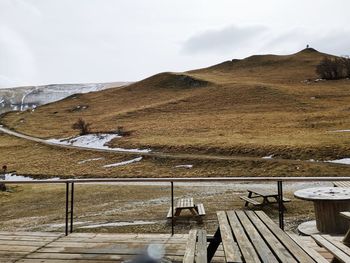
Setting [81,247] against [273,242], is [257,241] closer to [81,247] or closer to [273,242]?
[273,242]

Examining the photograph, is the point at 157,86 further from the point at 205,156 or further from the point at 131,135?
the point at 205,156

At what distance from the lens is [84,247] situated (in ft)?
20.7

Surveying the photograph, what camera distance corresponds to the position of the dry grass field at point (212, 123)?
1181 inches

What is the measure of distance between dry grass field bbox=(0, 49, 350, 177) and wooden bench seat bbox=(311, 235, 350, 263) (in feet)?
66.6

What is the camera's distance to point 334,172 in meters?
23.3

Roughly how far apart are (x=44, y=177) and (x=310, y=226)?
26.3 m

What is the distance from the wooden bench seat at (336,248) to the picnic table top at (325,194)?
4367 millimetres

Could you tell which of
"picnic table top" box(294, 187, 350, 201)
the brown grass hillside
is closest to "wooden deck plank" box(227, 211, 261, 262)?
"picnic table top" box(294, 187, 350, 201)

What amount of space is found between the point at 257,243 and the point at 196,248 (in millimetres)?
649

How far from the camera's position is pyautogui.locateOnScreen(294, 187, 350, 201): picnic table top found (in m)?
8.43

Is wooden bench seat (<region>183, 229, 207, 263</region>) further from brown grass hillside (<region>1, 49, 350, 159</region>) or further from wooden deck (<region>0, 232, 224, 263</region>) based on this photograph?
brown grass hillside (<region>1, 49, 350, 159</region>)

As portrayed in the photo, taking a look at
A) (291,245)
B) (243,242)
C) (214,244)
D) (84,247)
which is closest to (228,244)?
(243,242)

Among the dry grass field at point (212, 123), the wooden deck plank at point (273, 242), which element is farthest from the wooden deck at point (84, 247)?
the dry grass field at point (212, 123)

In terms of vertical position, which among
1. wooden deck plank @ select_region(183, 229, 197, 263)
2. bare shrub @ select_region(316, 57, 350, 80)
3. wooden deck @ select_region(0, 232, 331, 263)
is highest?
bare shrub @ select_region(316, 57, 350, 80)
